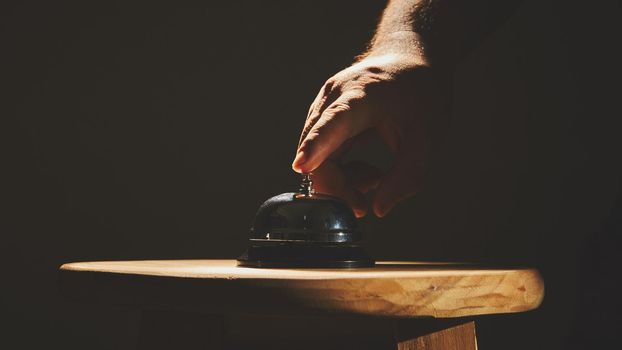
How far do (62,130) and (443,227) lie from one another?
1.45 m

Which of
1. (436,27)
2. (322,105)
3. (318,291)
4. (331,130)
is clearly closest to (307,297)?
(318,291)

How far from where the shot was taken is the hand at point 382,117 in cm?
128

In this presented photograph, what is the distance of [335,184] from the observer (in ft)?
4.47

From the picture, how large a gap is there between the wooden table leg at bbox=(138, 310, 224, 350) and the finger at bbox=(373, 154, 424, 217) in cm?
45

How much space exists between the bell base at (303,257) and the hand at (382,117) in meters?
0.18

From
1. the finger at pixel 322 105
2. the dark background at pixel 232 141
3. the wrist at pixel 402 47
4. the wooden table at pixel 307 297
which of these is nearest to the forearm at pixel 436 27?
the wrist at pixel 402 47

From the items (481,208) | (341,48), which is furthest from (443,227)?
(341,48)

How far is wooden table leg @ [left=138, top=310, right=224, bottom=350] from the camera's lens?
95 centimetres

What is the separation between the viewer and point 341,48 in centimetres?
290

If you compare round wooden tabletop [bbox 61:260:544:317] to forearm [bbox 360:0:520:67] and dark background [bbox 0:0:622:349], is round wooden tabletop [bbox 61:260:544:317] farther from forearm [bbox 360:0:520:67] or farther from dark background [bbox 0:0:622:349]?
dark background [bbox 0:0:622:349]

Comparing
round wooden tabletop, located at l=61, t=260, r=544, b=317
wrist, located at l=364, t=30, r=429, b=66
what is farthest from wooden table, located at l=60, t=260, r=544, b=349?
wrist, located at l=364, t=30, r=429, b=66

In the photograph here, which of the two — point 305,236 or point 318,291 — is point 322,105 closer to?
point 305,236

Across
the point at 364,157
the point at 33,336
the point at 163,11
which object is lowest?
the point at 33,336

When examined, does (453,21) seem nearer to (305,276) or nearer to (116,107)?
(305,276)
